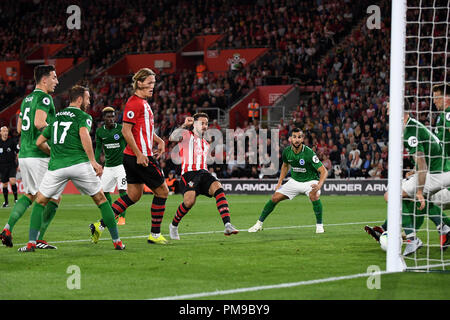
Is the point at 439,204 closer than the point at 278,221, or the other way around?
the point at 439,204

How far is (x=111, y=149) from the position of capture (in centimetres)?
1397

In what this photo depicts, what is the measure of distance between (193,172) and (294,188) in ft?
8.62

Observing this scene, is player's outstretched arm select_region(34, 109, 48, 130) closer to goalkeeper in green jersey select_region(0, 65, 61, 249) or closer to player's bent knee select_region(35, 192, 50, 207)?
goalkeeper in green jersey select_region(0, 65, 61, 249)

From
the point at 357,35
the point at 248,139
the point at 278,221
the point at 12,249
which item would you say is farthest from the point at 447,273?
the point at 357,35

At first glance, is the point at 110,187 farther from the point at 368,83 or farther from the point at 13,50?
the point at 13,50

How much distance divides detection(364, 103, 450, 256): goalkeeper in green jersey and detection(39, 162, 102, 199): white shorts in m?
3.89

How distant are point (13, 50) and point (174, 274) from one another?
3875 centimetres

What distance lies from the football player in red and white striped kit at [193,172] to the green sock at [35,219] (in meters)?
2.33

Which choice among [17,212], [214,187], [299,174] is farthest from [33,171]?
[299,174]

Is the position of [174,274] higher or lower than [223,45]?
lower

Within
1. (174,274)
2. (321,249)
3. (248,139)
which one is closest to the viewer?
(174,274)

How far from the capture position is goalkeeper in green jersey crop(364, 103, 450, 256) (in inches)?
313

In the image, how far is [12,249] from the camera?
29.5ft

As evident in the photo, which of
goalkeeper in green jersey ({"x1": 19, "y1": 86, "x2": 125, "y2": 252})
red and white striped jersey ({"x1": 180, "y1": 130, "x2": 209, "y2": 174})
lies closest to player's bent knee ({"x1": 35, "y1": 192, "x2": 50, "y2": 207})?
goalkeeper in green jersey ({"x1": 19, "y1": 86, "x2": 125, "y2": 252})
